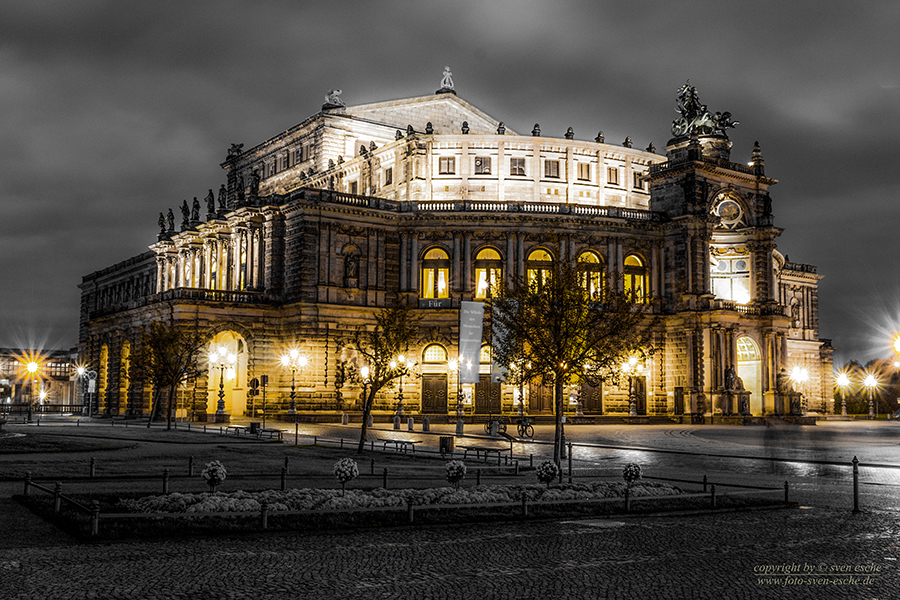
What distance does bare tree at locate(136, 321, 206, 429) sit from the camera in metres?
57.1

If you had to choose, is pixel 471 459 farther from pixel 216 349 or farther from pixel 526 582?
pixel 216 349

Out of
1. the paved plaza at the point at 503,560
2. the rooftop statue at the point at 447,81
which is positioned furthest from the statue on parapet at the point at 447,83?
the paved plaza at the point at 503,560

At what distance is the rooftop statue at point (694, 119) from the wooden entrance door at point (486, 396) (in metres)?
28.5


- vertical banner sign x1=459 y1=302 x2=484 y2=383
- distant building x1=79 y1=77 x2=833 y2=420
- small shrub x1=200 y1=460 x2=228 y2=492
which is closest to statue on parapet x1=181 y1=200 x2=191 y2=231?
distant building x1=79 y1=77 x2=833 y2=420

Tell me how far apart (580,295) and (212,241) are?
5703cm

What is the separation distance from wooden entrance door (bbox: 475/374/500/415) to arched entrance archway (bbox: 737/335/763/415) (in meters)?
21.8

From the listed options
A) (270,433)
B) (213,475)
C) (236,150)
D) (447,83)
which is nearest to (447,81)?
(447,83)

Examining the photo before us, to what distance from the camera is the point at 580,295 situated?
3466 centimetres

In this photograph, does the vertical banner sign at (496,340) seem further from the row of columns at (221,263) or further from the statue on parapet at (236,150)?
the statue on parapet at (236,150)

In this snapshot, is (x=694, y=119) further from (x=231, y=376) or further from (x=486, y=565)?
(x=486, y=565)

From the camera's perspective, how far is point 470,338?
208ft

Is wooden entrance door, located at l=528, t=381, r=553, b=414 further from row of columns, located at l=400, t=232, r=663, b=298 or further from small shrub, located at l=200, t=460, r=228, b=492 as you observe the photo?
small shrub, located at l=200, t=460, r=228, b=492

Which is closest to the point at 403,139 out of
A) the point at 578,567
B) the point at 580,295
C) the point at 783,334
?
the point at 783,334

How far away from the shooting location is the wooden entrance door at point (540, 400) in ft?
232
